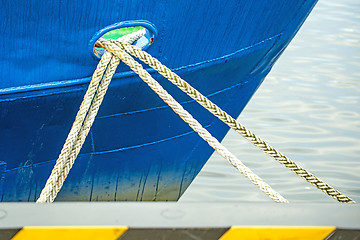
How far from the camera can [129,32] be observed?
2.41 meters

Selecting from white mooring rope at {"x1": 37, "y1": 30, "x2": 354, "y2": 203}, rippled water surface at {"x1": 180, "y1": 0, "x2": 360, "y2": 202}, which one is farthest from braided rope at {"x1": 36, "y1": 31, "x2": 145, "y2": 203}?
rippled water surface at {"x1": 180, "y1": 0, "x2": 360, "y2": 202}

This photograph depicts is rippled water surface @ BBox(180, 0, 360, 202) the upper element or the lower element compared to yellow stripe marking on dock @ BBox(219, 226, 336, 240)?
lower

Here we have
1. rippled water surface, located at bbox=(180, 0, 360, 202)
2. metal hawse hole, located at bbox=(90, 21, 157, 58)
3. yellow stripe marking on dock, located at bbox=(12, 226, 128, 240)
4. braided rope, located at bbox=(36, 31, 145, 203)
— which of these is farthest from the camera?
rippled water surface, located at bbox=(180, 0, 360, 202)

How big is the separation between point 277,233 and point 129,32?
130cm

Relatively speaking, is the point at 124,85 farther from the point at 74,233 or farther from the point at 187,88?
the point at 74,233

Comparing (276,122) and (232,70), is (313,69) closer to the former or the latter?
(276,122)

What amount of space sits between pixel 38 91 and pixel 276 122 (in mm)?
3371

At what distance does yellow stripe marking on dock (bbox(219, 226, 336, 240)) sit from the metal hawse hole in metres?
1.16

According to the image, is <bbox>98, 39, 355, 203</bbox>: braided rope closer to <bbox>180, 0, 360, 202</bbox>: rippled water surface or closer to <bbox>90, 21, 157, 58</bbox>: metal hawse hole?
<bbox>90, 21, 157, 58</bbox>: metal hawse hole

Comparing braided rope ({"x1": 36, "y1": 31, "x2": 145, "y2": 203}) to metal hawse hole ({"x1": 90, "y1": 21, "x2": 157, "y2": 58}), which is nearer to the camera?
braided rope ({"x1": 36, "y1": 31, "x2": 145, "y2": 203})

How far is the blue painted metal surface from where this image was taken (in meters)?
2.19

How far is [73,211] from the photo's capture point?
137cm

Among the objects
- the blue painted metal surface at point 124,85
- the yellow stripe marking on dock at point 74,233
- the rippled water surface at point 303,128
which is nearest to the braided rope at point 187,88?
the blue painted metal surface at point 124,85

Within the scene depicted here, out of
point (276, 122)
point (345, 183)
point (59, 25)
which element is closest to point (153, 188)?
point (59, 25)
